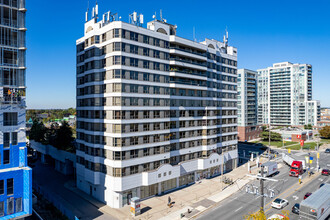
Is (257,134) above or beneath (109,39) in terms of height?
beneath

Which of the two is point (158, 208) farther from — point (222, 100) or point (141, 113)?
point (222, 100)

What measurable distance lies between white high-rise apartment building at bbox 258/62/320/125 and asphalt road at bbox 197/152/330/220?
367 ft

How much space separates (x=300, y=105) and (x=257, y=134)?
57.3 meters

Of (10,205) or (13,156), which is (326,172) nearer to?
(10,205)

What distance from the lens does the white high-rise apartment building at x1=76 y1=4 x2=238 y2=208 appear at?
45.6 metres

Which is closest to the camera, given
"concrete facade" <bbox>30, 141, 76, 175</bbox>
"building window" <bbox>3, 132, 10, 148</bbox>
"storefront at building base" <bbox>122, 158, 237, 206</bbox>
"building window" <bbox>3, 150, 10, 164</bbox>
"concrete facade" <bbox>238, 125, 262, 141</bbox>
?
"building window" <bbox>3, 150, 10, 164</bbox>

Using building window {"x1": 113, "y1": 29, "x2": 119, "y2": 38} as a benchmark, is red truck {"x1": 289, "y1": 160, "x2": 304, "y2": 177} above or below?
below

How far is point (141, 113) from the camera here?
158 feet

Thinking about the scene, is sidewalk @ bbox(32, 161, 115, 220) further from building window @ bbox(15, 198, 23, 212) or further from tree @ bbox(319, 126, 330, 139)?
tree @ bbox(319, 126, 330, 139)

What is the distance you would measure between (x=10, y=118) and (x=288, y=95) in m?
186

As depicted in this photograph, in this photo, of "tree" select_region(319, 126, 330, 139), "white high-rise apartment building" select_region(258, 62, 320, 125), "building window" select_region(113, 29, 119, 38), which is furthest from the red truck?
"white high-rise apartment building" select_region(258, 62, 320, 125)

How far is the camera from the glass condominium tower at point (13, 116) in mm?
35781

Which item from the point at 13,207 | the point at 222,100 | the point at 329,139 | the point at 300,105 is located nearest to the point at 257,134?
the point at 329,139

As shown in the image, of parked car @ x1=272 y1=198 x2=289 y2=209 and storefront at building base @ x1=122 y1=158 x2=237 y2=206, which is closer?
parked car @ x1=272 y1=198 x2=289 y2=209
